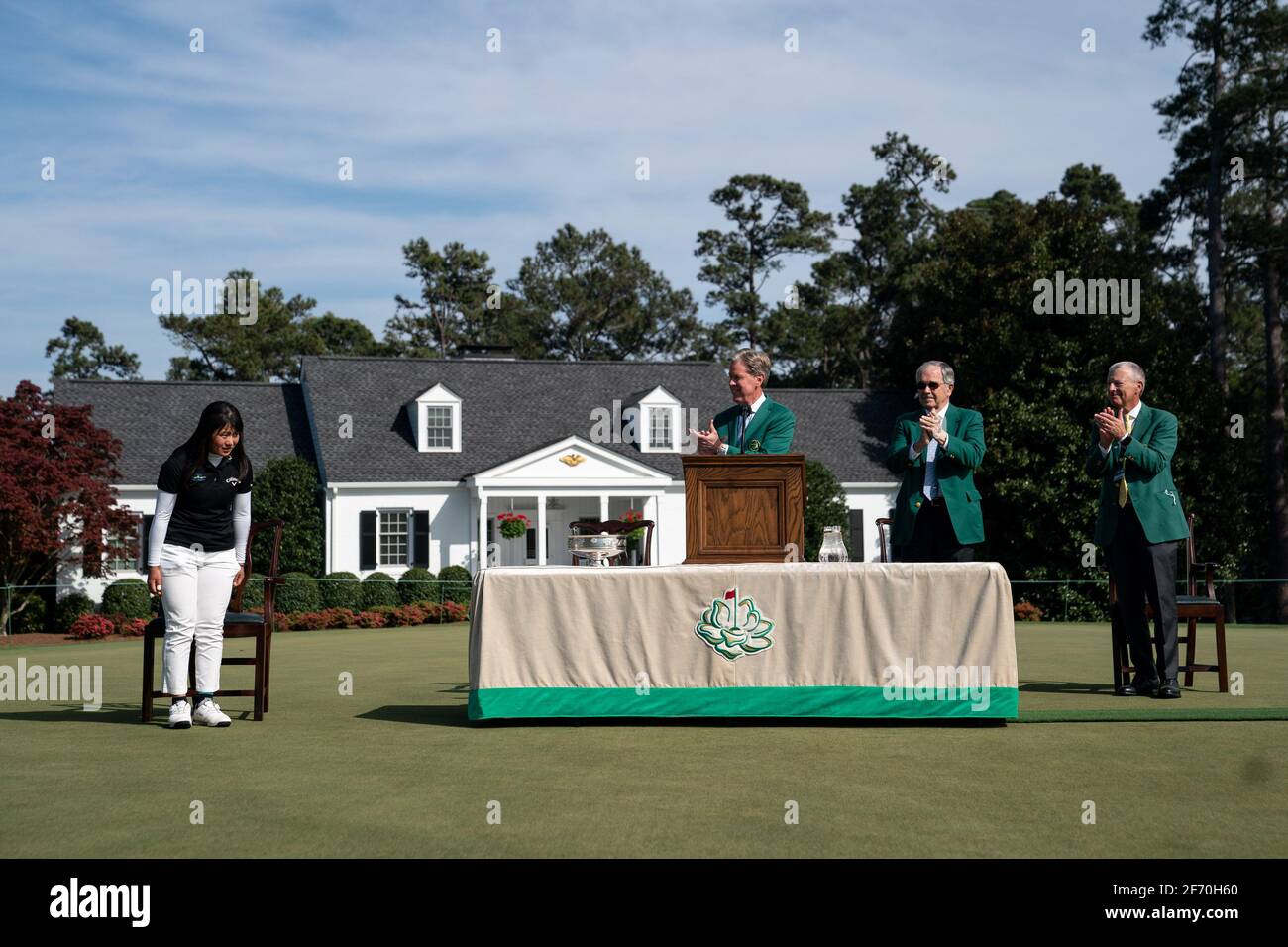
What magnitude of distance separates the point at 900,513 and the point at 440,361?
36844mm

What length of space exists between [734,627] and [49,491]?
25487 millimetres

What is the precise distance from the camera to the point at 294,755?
6.78 meters

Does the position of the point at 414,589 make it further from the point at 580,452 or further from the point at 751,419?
the point at 751,419

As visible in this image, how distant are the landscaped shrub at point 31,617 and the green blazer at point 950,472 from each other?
87.4 ft

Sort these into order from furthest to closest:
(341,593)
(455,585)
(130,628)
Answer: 1. (455,585)
2. (341,593)
3. (130,628)

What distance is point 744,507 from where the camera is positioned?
8.02m

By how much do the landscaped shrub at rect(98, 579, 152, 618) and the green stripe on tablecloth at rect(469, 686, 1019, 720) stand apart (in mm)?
24873

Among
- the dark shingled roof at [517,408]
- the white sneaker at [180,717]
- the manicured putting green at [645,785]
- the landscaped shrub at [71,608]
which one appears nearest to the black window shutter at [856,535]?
the dark shingled roof at [517,408]

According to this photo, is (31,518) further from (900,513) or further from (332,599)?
(900,513)

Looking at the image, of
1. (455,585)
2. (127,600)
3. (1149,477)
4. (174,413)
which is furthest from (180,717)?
(174,413)

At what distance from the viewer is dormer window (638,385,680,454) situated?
4309cm

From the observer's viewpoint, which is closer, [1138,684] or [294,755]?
[294,755]

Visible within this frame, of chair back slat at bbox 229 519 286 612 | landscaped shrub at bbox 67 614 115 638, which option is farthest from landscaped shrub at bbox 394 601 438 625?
chair back slat at bbox 229 519 286 612
